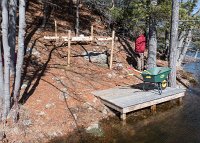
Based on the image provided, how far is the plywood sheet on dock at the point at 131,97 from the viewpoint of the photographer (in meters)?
11.1

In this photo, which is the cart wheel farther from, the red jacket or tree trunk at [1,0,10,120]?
tree trunk at [1,0,10,120]

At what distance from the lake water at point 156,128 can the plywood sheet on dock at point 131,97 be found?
18.5 inches

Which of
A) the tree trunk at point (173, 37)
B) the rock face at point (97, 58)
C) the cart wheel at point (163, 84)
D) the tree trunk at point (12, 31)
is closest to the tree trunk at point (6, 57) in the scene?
the tree trunk at point (12, 31)

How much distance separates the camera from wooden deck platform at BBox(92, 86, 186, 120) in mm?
11039

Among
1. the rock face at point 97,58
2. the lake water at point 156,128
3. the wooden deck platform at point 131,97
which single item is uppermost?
the rock face at point 97,58

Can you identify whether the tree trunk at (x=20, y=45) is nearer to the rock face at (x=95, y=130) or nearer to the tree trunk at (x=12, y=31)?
the rock face at (x=95, y=130)

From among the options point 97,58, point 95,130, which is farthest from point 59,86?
point 97,58

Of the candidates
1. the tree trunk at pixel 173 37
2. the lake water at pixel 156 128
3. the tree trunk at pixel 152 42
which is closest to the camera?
the lake water at pixel 156 128

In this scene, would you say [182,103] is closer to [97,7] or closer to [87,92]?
[87,92]

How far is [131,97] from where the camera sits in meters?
11.9

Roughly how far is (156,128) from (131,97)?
182cm

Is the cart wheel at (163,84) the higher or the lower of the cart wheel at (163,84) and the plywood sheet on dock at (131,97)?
the higher

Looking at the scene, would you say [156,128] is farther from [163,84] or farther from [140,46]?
[140,46]

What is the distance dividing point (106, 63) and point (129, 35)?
704 centimetres
